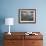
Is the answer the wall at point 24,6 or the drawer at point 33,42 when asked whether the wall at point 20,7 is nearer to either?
the wall at point 24,6

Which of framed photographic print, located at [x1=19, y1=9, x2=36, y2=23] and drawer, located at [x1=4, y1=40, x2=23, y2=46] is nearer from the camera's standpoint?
drawer, located at [x1=4, y1=40, x2=23, y2=46]

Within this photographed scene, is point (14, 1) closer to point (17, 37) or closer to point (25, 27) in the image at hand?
point (25, 27)

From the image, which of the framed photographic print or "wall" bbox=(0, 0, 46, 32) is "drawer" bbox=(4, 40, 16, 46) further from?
the framed photographic print

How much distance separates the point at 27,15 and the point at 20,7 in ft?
1.21

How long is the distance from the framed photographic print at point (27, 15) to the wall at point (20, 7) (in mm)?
110

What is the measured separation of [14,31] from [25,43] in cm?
76

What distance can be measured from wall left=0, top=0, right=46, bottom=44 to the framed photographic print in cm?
11

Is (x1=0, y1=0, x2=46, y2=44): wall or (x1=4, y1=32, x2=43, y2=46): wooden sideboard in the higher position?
(x1=0, y1=0, x2=46, y2=44): wall

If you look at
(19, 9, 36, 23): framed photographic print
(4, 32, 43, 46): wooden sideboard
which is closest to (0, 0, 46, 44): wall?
(19, 9, 36, 23): framed photographic print

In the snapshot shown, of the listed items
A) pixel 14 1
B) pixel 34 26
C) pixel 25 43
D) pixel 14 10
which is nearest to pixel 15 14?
pixel 14 10

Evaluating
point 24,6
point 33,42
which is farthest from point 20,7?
point 33,42

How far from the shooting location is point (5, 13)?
445 centimetres

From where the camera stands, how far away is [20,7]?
4.44 meters

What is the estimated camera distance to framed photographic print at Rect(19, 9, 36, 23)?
4445 millimetres
